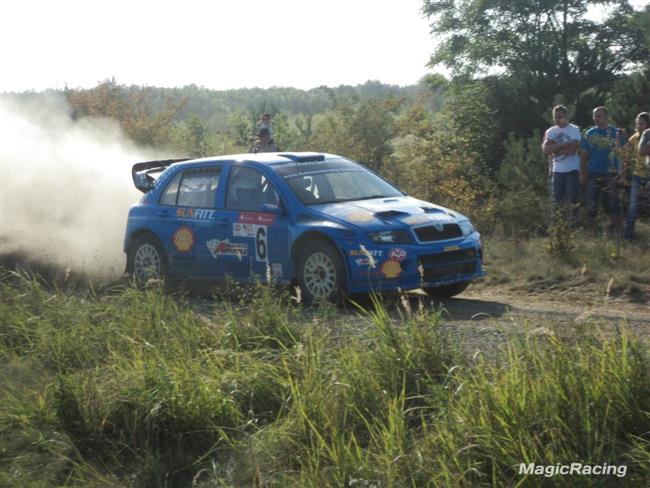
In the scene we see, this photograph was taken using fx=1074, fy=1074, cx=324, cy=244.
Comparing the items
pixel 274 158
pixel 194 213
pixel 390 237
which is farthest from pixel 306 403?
pixel 194 213

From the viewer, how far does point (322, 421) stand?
21.6 feet

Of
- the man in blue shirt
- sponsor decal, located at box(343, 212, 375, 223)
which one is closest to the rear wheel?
sponsor decal, located at box(343, 212, 375, 223)

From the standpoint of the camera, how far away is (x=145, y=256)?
13.1 m

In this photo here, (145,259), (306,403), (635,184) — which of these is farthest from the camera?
(635,184)

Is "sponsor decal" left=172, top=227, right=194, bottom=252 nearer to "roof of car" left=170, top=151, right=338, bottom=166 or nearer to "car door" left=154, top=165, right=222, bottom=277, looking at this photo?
"car door" left=154, top=165, right=222, bottom=277

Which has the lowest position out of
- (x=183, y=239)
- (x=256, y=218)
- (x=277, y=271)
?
(x=277, y=271)

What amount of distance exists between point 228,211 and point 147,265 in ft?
4.94

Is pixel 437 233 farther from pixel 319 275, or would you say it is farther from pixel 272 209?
pixel 272 209

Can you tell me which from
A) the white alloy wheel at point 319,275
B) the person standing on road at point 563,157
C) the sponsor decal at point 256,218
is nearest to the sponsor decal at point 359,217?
the white alloy wheel at point 319,275

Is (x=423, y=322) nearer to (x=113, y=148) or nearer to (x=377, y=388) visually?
(x=377, y=388)

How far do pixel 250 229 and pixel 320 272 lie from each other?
1.15 metres

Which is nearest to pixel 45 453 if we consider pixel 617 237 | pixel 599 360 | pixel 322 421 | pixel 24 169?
pixel 322 421

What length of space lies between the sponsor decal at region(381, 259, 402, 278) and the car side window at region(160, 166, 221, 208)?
2.59 meters

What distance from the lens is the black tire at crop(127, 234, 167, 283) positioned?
1291 centimetres
